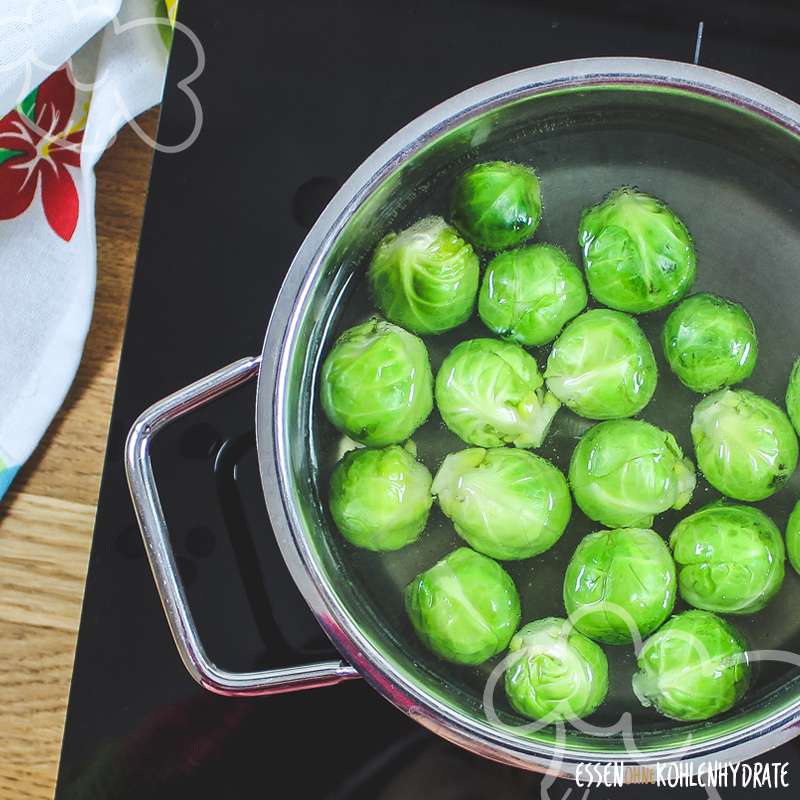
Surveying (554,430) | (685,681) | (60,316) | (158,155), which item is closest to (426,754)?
(685,681)

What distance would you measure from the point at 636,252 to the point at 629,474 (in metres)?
0.34

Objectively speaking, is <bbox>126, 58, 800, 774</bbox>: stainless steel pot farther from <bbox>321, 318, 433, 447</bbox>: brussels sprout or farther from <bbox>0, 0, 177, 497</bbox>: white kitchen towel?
<bbox>0, 0, 177, 497</bbox>: white kitchen towel

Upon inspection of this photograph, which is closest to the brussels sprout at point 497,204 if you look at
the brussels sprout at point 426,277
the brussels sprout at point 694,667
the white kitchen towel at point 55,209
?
the brussels sprout at point 426,277

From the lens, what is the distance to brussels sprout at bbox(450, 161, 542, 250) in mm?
1368

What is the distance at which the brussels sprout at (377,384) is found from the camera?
1.35 metres

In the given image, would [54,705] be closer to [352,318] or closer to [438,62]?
[352,318]

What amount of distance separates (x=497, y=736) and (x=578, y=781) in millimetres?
184

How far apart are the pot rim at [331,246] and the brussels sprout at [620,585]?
187 millimetres

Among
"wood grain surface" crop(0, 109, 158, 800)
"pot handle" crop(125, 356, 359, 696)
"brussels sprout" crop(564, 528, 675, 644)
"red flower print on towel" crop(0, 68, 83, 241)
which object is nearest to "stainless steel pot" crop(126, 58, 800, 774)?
"pot handle" crop(125, 356, 359, 696)

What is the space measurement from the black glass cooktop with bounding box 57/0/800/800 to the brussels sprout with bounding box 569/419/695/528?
425 millimetres

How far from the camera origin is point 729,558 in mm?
1295

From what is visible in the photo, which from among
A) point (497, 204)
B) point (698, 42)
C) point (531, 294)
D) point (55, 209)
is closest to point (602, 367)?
point (531, 294)

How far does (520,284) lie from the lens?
1.36 meters

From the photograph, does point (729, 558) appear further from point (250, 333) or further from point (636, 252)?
point (250, 333)
